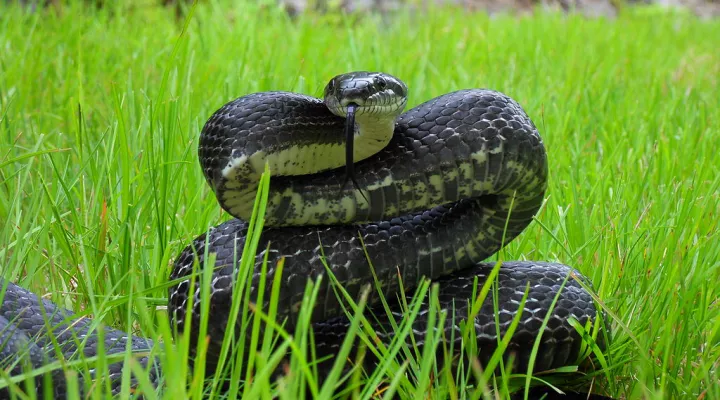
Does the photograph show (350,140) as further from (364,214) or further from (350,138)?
(364,214)

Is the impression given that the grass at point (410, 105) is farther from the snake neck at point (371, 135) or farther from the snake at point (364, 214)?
the snake neck at point (371, 135)

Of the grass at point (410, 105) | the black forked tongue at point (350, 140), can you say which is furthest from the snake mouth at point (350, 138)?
the grass at point (410, 105)

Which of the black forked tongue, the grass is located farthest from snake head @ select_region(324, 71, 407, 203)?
the grass

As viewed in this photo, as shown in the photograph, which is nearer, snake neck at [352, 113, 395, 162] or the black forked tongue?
the black forked tongue

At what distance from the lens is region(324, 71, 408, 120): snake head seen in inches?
76.9

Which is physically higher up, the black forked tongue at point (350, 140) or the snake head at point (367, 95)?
the snake head at point (367, 95)

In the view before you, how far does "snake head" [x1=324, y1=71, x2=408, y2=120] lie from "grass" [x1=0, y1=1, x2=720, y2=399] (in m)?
0.44

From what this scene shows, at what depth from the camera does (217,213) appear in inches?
122

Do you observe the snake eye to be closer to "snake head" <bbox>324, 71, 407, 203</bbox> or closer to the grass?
"snake head" <bbox>324, 71, 407, 203</bbox>

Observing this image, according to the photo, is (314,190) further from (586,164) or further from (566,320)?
(586,164)

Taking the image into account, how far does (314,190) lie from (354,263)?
21cm

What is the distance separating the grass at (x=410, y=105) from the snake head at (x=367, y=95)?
1.46ft

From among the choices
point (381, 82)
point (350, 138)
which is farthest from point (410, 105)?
point (350, 138)

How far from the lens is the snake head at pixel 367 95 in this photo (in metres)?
1.95
